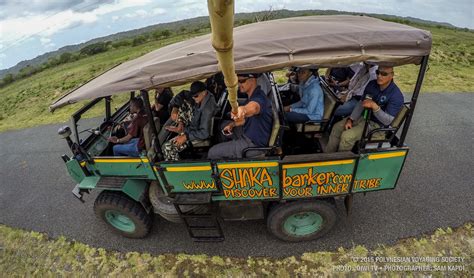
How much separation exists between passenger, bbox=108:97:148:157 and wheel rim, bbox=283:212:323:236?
245 centimetres

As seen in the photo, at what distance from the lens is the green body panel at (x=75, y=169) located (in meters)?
3.91

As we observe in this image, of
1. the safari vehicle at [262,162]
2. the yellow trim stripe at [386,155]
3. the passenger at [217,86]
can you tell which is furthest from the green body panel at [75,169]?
the yellow trim stripe at [386,155]

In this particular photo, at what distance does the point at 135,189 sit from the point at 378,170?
132 inches

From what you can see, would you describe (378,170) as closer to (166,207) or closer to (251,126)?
(251,126)

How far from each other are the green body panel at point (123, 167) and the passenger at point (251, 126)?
3.07 ft

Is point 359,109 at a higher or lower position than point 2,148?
higher

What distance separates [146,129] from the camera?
3.97 metres

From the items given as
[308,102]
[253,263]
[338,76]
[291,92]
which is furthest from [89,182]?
[338,76]

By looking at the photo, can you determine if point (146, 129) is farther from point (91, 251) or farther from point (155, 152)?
point (91, 251)

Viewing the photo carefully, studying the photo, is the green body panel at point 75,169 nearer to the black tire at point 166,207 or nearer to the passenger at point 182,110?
the black tire at point 166,207

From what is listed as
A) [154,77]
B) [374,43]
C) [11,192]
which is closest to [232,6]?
[154,77]

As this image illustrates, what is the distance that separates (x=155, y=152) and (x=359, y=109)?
286 centimetres

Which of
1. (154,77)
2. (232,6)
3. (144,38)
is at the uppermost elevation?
(232,6)

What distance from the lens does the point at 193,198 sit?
3518mm
